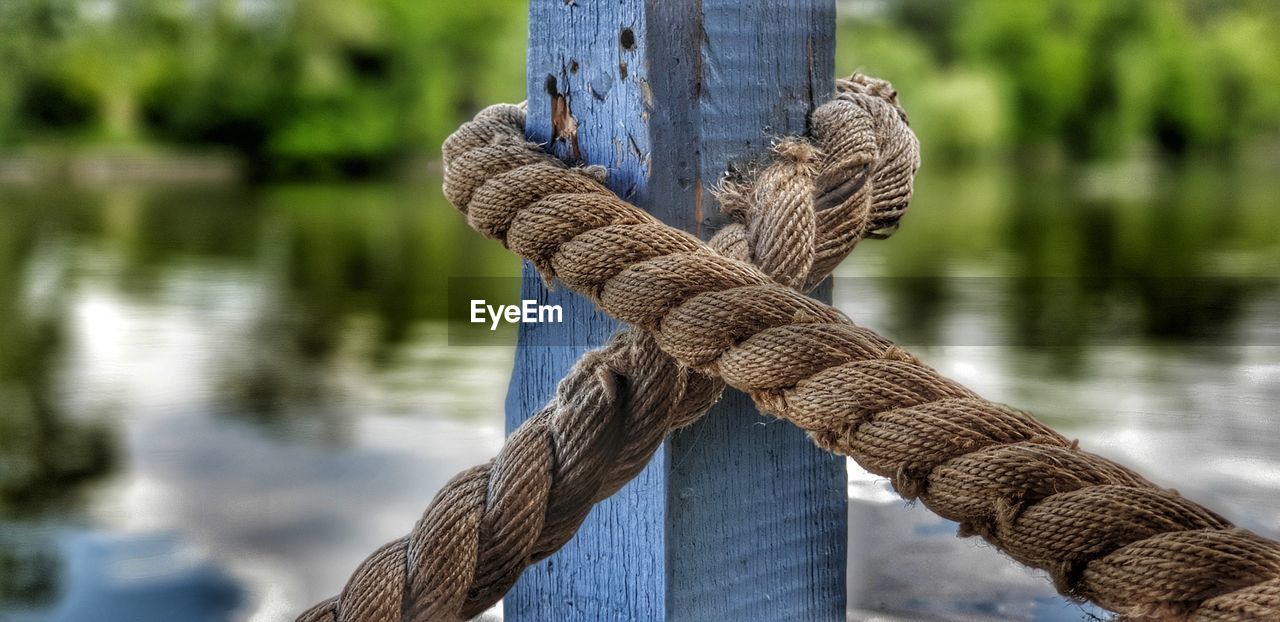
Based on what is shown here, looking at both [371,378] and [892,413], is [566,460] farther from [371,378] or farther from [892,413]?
[371,378]

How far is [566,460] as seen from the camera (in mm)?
714

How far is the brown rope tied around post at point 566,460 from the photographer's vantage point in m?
0.71

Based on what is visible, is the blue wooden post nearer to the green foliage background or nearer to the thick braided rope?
the thick braided rope

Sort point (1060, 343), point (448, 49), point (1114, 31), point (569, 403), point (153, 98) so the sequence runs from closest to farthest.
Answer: point (569, 403)
point (1060, 343)
point (1114, 31)
point (153, 98)
point (448, 49)

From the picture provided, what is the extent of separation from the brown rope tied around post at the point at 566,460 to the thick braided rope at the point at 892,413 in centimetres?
4

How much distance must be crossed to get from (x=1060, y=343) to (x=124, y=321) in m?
5.71

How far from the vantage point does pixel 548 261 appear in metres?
0.75

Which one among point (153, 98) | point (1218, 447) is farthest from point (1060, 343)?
point (153, 98)

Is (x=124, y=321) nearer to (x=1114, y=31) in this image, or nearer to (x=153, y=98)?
(x=153, y=98)

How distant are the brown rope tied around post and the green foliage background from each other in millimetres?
9530

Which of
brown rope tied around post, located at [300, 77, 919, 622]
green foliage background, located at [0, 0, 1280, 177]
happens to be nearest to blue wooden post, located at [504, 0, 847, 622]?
brown rope tied around post, located at [300, 77, 919, 622]

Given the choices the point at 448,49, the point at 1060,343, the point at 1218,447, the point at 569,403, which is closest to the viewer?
the point at 569,403

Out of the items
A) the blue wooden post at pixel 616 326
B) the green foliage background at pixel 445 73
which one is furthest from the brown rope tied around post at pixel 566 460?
the green foliage background at pixel 445 73

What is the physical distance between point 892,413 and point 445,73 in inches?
607
